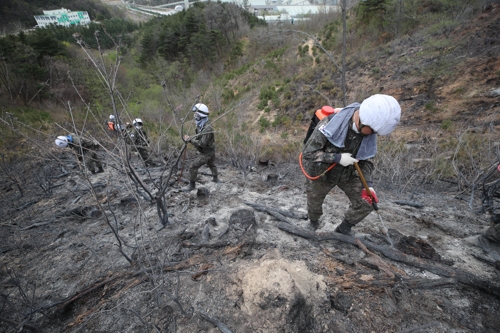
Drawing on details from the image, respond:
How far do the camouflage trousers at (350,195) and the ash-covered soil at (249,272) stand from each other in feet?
1.07

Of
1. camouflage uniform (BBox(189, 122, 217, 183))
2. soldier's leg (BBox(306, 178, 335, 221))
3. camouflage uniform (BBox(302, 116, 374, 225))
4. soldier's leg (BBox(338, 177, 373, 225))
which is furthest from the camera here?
camouflage uniform (BBox(189, 122, 217, 183))

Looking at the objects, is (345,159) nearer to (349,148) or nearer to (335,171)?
(349,148)

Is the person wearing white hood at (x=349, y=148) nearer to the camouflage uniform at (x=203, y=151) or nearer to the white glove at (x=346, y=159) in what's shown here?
the white glove at (x=346, y=159)

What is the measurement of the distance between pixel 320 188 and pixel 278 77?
50.7ft

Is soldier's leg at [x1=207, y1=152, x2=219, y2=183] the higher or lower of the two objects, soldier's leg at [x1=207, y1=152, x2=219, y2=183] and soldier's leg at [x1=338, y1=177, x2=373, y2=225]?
the lower

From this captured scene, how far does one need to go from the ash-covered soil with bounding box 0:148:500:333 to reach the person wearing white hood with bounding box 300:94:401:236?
0.53 m

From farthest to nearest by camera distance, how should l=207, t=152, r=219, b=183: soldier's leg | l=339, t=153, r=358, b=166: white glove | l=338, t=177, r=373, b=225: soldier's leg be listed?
l=207, t=152, r=219, b=183: soldier's leg → l=338, t=177, r=373, b=225: soldier's leg → l=339, t=153, r=358, b=166: white glove

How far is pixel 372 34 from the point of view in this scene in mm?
12430

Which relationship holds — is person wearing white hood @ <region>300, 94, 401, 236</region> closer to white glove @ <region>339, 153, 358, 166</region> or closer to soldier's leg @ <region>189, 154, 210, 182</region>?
white glove @ <region>339, 153, 358, 166</region>

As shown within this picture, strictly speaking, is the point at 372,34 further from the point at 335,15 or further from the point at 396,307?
the point at 396,307

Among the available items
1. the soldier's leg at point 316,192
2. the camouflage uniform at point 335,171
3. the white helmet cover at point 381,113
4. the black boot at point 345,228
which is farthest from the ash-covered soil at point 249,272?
the white helmet cover at point 381,113

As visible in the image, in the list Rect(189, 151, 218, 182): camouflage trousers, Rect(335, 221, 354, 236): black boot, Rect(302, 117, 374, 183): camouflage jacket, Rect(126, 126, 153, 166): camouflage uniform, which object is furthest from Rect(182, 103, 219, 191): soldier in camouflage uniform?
Rect(335, 221, 354, 236): black boot

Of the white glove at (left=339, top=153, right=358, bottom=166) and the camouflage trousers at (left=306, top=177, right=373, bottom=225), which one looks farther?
the camouflage trousers at (left=306, top=177, right=373, bottom=225)

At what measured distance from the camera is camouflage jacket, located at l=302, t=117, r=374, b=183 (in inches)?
84.5
